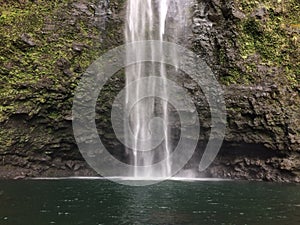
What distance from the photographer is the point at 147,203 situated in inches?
492

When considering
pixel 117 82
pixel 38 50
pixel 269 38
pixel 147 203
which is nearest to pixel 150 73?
pixel 117 82

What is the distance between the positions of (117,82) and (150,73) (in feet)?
5.16

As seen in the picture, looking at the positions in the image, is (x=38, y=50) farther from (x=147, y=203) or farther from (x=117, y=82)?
(x=147, y=203)

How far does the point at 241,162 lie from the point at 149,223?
981 centimetres

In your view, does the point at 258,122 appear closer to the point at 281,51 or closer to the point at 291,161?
the point at 291,161

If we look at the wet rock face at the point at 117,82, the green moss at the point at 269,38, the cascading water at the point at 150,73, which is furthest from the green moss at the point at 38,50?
the green moss at the point at 269,38

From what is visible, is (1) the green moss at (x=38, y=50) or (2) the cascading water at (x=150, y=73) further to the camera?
(2) the cascading water at (x=150, y=73)

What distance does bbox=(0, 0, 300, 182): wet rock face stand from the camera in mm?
18109

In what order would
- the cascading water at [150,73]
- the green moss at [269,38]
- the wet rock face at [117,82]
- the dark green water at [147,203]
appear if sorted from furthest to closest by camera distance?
the cascading water at [150,73]
the green moss at [269,38]
the wet rock face at [117,82]
the dark green water at [147,203]

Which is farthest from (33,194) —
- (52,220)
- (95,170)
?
(95,170)

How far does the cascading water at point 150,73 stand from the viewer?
1936 cm

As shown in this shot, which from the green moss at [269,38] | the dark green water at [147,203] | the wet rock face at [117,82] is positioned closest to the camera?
the dark green water at [147,203]

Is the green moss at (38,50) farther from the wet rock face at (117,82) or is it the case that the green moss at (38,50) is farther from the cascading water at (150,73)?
the cascading water at (150,73)

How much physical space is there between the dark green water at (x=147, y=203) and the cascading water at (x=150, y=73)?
297cm
